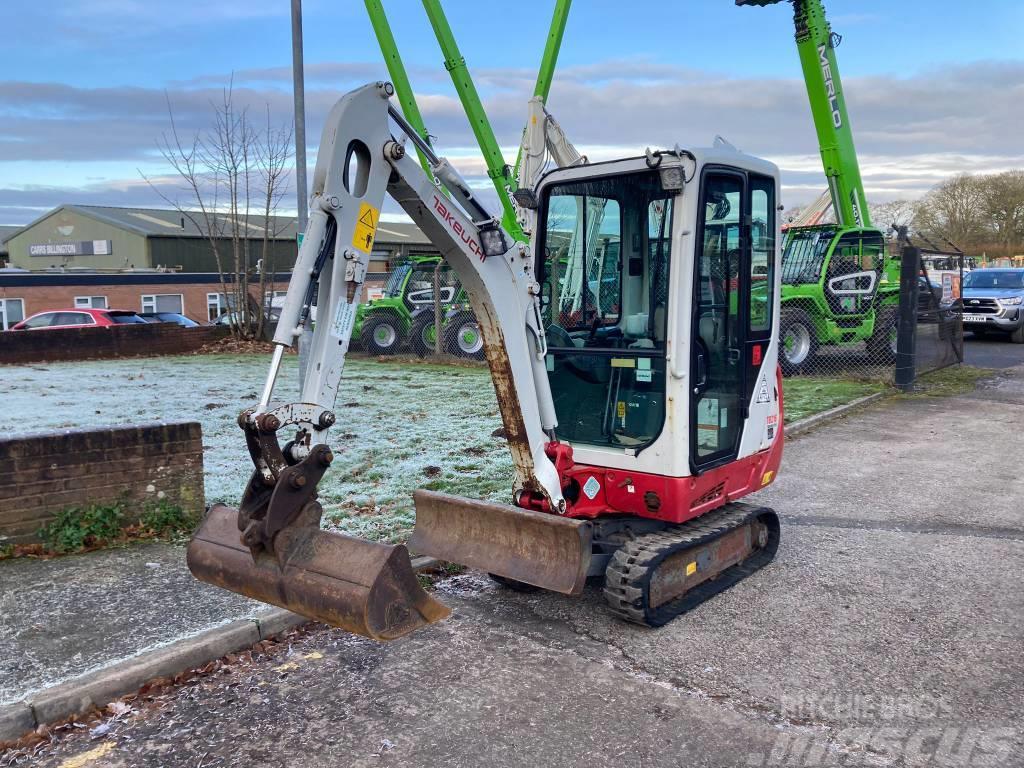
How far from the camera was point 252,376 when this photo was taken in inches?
615

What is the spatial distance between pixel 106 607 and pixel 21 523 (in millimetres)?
1252

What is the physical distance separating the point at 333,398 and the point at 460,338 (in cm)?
1437

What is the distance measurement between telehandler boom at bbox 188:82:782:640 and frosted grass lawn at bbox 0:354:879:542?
67.1 inches

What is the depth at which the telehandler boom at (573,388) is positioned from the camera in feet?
11.8

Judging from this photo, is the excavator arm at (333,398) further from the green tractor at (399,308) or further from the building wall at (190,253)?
the building wall at (190,253)

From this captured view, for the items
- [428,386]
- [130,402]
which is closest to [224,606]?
[130,402]

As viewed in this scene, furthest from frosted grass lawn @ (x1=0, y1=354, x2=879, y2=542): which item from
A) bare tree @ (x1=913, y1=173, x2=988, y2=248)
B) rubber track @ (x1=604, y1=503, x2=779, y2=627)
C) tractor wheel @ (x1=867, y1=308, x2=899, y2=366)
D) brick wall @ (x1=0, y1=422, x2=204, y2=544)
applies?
bare tree @ (x1=913, y1=173, x2=988, y2=248)

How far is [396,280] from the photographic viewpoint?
19312 mm

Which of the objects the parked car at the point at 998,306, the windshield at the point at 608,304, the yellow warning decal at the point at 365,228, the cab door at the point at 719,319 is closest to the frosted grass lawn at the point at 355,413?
the windshield at the point at 608,304

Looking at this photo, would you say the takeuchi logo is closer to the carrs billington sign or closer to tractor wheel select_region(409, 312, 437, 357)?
tractor wheel select_region(409, 312, 437, 357)

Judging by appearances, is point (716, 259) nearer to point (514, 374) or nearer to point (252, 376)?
point (514, 374)

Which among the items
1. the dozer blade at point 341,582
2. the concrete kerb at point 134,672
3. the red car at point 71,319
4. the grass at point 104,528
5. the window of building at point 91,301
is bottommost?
the concrete kerb at point 134,672

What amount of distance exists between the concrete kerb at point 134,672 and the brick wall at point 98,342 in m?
16.5

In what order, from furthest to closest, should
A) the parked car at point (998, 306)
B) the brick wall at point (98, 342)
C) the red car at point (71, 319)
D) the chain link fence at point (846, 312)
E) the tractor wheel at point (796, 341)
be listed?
the red car at point (71, 319)
the parked car at point (998, 306)
the brick wall at point (98, 342)
the tractor wheel at point (796, 341)
the chain link fence at point (846, 312)
